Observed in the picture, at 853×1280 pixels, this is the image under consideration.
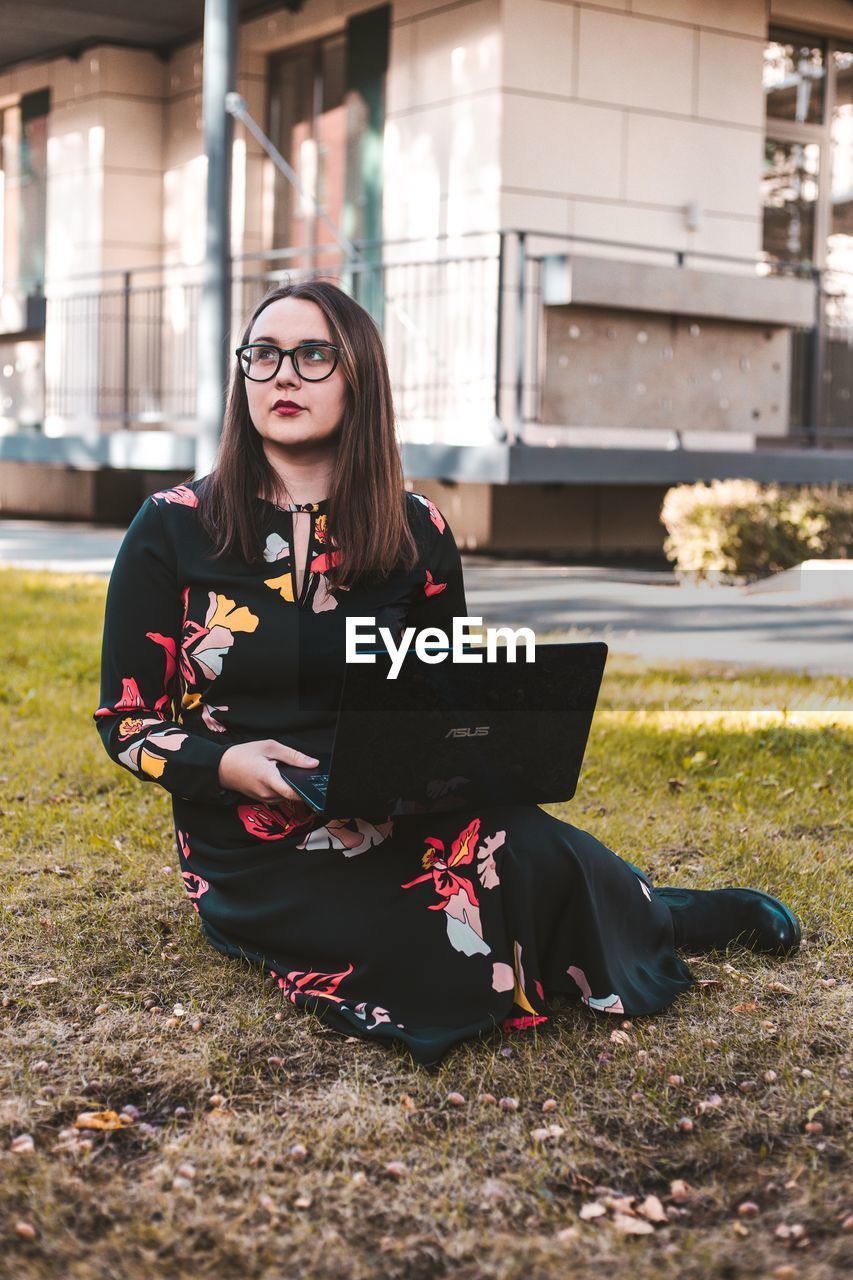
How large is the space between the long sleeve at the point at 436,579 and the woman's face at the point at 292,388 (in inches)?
13.4

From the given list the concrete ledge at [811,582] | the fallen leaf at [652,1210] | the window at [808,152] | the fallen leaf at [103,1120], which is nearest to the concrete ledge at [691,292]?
the window at [808,152]

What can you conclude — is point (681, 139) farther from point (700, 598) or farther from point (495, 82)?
point (700, 598)

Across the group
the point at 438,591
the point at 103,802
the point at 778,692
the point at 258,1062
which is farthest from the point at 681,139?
the point at 258,1062

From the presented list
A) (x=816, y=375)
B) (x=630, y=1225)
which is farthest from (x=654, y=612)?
(x=630, y=1225)

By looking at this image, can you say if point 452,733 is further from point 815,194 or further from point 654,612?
point 815,194

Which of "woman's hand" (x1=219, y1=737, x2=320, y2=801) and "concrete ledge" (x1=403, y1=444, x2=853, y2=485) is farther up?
"concrete ledge" (x1=403, y1=444, x2=853, y2=485)

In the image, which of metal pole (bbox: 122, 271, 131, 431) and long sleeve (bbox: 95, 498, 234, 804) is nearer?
long sleeve (bbox: 95, 498, 234, 804)

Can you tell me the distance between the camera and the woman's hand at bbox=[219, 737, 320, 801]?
108 inches

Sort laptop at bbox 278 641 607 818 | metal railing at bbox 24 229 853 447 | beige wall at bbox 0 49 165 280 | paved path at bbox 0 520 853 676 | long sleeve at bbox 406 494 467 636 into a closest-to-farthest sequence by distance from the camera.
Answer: laptop at bbox 278 641 607 818 < long sleeve at bbox 406 494 467 636 < paved path at bbox 0 520 853 676 < metal railing at bbox 24 229 853 447 < beige wall at bbox 0 49 165 280

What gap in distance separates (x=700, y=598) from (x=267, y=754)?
23.6ft

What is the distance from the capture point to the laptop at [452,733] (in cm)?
256

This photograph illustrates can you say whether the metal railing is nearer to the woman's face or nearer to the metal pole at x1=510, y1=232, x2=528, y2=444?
the metal pole at x1=510, y1=232, x2=528, y2=444

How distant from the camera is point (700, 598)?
381 inches

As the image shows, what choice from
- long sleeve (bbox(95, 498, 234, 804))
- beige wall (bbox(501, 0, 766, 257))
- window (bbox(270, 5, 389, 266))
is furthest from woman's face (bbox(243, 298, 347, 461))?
window (bbox(270, 5, 389, 266))
